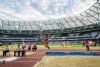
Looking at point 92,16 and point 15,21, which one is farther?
point 15,21

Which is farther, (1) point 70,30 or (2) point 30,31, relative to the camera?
(2) point 30,31

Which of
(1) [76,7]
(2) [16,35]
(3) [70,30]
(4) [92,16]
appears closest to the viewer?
(1) [76,7]

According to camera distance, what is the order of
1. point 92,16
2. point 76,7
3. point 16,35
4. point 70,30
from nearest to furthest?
point 76,7
point 92,16
point 70,30
point 16,35

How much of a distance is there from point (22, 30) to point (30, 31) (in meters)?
5.69

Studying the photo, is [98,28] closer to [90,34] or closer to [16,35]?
[90,34]

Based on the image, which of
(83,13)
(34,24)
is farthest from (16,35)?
(83,13)

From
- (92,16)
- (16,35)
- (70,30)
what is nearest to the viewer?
(92,16)

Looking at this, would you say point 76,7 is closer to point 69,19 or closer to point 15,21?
point 69,19

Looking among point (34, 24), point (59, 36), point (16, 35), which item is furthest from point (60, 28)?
point (16, 35)

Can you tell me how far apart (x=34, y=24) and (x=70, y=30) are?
→ 94.4 feet

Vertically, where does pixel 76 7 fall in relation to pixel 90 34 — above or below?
above

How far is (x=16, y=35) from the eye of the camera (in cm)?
14238

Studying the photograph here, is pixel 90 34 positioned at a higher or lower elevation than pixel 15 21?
lower

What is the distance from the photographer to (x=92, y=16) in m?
117
